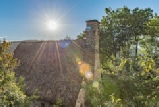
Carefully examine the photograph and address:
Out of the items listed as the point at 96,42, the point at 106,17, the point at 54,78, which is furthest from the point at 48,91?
the point at 106,17

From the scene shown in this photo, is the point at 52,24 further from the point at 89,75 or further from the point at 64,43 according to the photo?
the point at 89,75

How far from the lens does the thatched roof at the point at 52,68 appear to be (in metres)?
14.0

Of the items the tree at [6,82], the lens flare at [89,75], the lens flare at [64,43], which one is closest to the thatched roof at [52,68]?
the lens flare at [64,43]

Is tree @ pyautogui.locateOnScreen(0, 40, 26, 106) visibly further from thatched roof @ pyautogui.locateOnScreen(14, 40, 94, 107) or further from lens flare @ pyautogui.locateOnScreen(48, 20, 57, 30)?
lens flare @ pyautogui.locateOnScreen(48, 20, 57, 30)

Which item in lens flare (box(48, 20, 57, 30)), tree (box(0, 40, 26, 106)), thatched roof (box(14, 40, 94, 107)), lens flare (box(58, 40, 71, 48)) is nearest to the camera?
tree (box(0, 40, 26, 106))

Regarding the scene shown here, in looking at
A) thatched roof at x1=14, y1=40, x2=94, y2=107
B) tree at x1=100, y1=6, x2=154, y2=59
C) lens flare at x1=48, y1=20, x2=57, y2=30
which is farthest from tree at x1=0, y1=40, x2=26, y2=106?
tree at x1=100, y1=6, x2=154, y2=59

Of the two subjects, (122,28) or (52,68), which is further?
(122,28)

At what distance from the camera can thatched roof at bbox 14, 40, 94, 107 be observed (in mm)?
13984

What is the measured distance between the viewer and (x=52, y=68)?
54.3 ft

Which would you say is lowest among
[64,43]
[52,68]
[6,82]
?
[6,82]

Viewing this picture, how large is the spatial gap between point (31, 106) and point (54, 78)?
2.37 meters

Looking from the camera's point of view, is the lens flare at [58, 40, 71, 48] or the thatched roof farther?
the lens flare at [58, 40, 71, 48]

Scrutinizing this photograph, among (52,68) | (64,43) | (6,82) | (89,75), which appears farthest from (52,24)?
(6,82)

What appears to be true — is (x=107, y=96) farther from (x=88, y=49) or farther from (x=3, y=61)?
(x=88, y=49)
